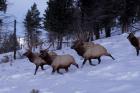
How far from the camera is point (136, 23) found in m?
43.5

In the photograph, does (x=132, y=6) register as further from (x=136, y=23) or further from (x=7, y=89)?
(x=7, y=89)

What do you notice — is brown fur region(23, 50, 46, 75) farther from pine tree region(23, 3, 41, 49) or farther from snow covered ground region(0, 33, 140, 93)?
pine tree region(23, 3, 41, 49)

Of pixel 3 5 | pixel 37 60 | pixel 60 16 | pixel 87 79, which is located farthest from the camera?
pixel 60 16

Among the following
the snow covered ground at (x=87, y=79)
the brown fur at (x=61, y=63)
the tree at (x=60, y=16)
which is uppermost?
the tree at (x=60, y=16)

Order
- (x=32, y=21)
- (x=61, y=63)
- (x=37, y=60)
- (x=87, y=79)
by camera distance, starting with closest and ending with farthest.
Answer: (x=87, y=79) < (x=61, y=63) < (x=37, y=60) < (x=32, y=21)

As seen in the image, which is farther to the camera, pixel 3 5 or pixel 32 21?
pixel 32 21

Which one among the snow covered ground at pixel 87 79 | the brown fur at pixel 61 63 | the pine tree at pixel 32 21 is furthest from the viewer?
the pine tree at pixel 32 21

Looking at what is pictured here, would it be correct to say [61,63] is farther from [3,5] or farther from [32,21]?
[32,21]

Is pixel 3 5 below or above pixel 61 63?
above

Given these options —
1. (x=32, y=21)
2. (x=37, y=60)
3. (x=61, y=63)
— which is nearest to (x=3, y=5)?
(x=37, y=60)

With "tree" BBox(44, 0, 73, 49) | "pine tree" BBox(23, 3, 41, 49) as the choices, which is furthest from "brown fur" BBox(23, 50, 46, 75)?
"pine tree" BBox(23, 3, 41, 49)

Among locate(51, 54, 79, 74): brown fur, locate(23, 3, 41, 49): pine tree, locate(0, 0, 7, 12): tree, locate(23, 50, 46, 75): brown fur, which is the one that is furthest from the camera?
locate(23, 3, 41, 49): pine tree

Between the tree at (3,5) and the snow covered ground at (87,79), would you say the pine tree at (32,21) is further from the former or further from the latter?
the snow covered ground at (87,79)

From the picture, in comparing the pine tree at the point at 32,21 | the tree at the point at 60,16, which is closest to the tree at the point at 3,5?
the tree at the point at 60,16
